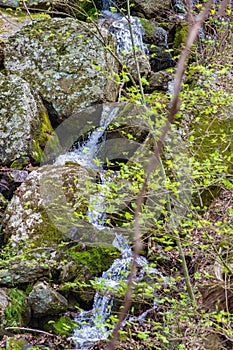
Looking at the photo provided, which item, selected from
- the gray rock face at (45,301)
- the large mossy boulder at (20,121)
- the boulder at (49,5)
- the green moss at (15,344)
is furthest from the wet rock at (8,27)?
the green moss at (15,344)

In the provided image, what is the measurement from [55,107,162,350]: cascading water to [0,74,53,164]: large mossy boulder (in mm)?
495

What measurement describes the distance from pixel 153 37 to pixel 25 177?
5243 mm

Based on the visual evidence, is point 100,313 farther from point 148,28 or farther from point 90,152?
point 148,28

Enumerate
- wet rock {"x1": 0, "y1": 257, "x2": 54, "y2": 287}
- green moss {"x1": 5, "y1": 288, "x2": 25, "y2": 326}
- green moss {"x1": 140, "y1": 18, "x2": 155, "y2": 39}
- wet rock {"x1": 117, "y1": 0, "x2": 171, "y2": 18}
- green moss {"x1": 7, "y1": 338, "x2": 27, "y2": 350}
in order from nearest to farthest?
green moss {"x1": 7, "y1": 338, "x2": 27, "y2": 350} < green moss {"x1": 5, "y1": 288, "x2": 25, "y2": 326} < wet rock {"x1": 0, "y1": 257, "x2": 54, "y2": 287} < green moss {"x1": 140, "y1": 18, "x2": 155, "y2": 39} < wet rock {"x1": 117, "y1": 0, "x2": 171, "y2": 18}

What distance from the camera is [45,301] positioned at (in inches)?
153

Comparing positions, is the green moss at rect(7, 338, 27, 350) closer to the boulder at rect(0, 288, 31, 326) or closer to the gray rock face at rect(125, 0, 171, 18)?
the boulder at rect(0, 288, 31, 326)

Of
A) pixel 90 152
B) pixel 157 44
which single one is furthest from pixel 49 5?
pixel 157 44

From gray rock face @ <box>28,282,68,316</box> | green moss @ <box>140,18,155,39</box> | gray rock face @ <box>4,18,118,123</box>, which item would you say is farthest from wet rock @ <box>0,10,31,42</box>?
gray rock face @ <box>28,282,68,316</box>

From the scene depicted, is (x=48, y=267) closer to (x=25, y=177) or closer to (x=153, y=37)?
(x=25, y=177)

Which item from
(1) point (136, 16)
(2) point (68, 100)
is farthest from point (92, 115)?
(1) point (136, 16)

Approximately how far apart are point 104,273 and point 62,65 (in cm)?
380

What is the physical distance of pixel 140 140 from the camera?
19.4 feet

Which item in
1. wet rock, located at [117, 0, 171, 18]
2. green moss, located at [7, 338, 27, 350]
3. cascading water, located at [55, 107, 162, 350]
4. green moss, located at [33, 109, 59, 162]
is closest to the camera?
cascading water, located at [55, 107, 162, 350]

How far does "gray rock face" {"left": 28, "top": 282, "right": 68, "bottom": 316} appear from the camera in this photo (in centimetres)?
388
